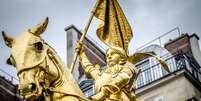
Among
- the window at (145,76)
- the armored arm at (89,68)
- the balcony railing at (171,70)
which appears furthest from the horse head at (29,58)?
the window at (145,76)

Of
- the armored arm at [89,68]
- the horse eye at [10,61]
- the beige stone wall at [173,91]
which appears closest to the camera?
the horse eye at [10,61]

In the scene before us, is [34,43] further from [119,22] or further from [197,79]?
[197,79]

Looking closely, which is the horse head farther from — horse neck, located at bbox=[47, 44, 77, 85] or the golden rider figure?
the golden rider figure

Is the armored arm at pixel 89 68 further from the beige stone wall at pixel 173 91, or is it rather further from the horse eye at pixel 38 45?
the beige stone wall at pixel 173 91

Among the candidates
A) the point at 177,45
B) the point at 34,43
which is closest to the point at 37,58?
the point at 34,43

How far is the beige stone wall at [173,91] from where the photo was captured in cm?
2247

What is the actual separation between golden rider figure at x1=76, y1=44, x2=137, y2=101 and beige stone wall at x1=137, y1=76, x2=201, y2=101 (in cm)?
1436

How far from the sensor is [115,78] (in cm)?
782

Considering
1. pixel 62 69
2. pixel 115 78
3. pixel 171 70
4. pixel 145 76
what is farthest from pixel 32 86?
pixel 145 76

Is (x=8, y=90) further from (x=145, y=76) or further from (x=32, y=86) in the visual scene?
(x=32, y=86)

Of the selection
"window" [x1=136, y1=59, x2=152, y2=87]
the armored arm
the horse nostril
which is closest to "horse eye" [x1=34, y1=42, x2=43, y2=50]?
the horse nostril

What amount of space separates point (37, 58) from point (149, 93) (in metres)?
16.6

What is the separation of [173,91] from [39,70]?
16.5 m

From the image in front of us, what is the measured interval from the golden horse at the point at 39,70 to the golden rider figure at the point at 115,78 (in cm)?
68
